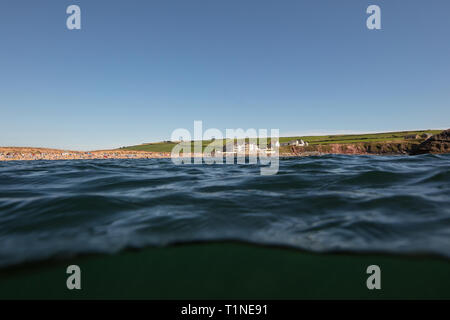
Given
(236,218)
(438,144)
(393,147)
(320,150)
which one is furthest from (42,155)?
(393,147)

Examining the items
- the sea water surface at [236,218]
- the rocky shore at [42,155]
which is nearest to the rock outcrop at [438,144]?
the sea water surface at [236,218]

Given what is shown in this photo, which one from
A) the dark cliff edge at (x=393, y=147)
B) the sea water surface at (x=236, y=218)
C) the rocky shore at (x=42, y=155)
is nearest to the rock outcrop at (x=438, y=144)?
the dark cliff edge at (x=393, y=147)

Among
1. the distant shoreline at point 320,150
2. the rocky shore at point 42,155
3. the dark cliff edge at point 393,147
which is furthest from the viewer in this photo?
the rocky shore at point 42,155

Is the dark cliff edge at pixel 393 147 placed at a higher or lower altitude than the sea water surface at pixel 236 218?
higher

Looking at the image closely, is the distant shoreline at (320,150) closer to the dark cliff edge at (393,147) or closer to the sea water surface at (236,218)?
the dark cliff edge at (393,147)

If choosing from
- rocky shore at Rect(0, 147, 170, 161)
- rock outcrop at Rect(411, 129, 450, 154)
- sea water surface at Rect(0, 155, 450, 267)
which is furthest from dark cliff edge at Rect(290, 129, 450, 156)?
rocky shore at Rect(0, 147, 170, 161)

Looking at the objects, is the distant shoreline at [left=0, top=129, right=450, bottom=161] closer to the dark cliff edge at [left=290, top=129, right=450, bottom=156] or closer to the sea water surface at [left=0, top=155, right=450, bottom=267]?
the dark cliff edge at [left=290, top=129, right=450, bottom=156]

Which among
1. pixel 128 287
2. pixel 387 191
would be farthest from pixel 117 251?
pixel 387 191

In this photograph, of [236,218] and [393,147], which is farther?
[393,147]

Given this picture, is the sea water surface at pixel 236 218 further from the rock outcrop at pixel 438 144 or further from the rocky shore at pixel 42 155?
the rocky shore at pixel 42 155

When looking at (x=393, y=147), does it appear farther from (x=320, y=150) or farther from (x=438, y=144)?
(x=438, y=144)

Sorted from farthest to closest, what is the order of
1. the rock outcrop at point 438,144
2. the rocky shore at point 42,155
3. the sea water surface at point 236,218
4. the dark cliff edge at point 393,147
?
the rocky shore at point 42,155
the dark cliff edge at point 393,147
the rock outcrop at point 438,144
the sea water surface at point 236,218

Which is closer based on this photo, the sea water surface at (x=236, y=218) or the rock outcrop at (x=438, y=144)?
the sea water surface at (x=236, y=218)

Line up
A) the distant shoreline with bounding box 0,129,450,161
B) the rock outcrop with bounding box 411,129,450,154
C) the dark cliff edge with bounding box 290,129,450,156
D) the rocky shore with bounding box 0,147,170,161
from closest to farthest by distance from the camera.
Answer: the rock outcrop with bounding box 411,129,450,154 < the dark cliff edge with bounding box 290,129,450,156 < the distant shoreline with bounding box 0,129,450,161 < the rocky shore with bounding box 0,147,170,161
